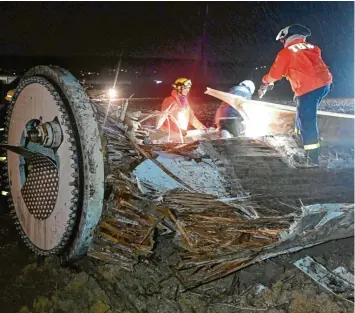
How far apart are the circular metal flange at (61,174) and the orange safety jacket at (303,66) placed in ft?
10.6

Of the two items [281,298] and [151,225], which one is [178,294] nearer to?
[151,225]

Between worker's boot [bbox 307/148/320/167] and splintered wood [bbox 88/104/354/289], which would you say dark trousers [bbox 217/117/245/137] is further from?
splintered wood [bbox 88/104/354/289]

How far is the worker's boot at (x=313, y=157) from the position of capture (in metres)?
4.28

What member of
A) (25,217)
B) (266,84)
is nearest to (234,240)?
(25,217)

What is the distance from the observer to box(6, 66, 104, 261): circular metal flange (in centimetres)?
290

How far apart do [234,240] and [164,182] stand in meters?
0.84

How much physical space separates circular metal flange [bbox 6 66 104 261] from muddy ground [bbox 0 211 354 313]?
0.26 metres

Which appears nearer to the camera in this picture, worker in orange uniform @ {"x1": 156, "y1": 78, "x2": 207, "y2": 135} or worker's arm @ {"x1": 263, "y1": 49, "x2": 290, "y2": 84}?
worker's arm @ {"x1": 263, "y1": 49, "x2": 290, "y2": 84}

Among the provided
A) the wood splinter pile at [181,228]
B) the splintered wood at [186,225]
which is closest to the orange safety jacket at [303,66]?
the splintered wood at [186,225]

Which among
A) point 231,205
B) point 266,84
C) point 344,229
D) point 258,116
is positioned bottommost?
point 344,229

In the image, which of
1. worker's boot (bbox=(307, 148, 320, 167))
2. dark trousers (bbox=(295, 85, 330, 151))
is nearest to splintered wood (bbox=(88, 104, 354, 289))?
worker's boot (bbox=(307, 148, 320, 167))

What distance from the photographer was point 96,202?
2.87 metres

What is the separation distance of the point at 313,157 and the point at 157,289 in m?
2.50

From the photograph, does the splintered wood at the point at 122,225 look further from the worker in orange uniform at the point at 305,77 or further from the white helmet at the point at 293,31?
the white helmet at the point at 293,31
